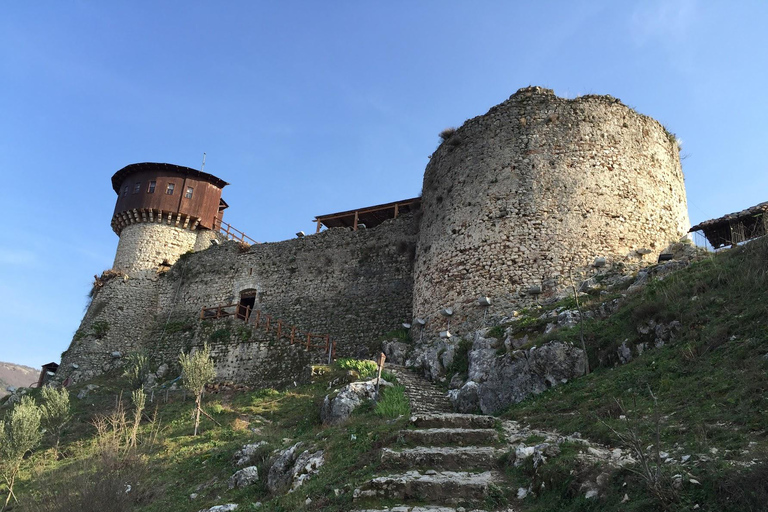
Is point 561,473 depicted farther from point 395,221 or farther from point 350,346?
point 395,221

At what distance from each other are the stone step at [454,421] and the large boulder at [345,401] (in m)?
3.24

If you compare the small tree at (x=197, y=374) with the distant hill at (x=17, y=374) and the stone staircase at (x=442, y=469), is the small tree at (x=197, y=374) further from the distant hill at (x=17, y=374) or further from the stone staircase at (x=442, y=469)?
the distant hill at (x=17, y=374)

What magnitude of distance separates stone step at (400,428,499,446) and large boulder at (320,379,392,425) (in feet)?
12.4

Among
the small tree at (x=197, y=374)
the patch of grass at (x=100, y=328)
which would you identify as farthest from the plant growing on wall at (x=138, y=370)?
the small tree at (x=197, y=374)

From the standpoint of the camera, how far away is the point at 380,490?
7496 millimetres

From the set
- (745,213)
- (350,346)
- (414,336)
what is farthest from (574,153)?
(350,346)

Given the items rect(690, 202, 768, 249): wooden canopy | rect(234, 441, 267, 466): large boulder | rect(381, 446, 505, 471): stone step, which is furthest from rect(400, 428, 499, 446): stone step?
rect(690, 202, 768, 249): wooden canopy

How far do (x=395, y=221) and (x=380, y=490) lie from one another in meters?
16.4

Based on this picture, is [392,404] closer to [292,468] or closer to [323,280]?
Answer: [292,468]

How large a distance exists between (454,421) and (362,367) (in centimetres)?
701

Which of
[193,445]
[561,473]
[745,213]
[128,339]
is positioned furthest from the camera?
[128,339]

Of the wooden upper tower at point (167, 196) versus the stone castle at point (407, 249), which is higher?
the wooden upper tower at point (167, 196)

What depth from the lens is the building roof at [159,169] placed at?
29781 mm

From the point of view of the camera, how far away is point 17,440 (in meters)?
15.2
